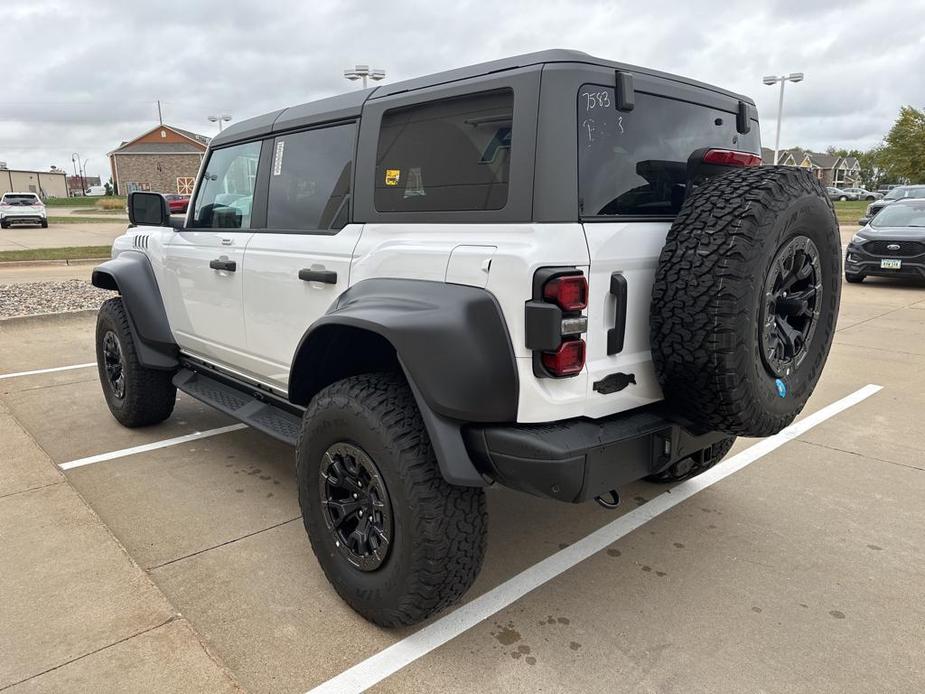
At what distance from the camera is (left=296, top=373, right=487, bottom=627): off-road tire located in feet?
7.38

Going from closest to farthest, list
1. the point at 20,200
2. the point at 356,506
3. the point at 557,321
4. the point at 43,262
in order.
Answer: the point at 557,321, the point at 356,506, the point at 43,262, the point at 20,200

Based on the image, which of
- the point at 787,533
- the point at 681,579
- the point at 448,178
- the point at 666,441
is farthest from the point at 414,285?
the point at 787,533

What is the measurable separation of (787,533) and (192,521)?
2.86 meters

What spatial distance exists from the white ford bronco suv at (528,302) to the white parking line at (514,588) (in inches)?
6.6

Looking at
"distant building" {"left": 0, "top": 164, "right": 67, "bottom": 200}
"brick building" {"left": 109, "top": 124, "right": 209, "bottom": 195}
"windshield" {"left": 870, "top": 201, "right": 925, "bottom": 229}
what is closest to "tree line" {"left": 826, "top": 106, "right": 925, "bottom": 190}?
"windshield" {"left": 870, "top": 201, "right": 925, "bottom": 229}

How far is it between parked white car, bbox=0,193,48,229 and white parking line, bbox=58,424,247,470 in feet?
86.9

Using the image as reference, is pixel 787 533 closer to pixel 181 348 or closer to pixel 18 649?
pixel 18 649

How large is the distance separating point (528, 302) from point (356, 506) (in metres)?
1.04

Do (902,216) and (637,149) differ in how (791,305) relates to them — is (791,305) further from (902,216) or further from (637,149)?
(902,216)

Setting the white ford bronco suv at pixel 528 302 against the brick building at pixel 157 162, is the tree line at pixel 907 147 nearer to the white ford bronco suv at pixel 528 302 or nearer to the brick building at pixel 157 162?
the white ford bronco suv at pixel 528 302

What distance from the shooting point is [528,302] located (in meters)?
2.06

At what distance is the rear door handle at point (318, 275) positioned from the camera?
9.20 feet

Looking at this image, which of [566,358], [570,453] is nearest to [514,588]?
[570,453]

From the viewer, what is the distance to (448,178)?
2.45m
